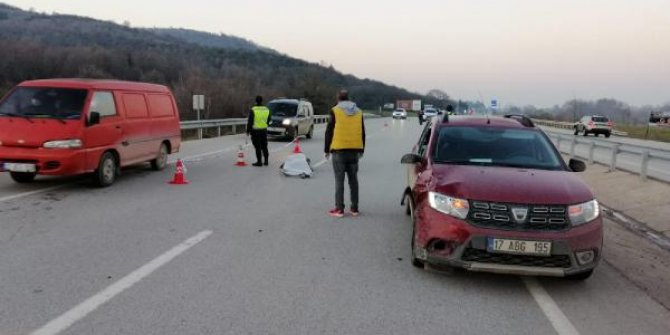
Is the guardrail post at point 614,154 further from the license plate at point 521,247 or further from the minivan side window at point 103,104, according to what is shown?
the minivan side window at point 103,104

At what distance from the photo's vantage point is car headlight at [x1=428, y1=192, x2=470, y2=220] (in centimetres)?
515

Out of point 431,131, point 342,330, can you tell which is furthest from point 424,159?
point 342,330

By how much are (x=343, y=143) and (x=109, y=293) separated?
447 centimetres

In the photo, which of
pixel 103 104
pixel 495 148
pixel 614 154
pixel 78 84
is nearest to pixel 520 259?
pixel 495 148

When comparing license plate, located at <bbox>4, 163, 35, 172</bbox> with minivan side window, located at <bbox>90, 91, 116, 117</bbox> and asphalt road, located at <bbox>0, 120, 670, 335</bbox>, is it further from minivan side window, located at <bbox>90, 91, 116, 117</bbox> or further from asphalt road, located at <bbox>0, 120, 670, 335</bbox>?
minivan side window, located at <bbox>90, 91, 116, 117</bbox>

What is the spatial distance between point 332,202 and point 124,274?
486 centimetres

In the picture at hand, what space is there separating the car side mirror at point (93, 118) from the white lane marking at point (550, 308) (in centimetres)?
802

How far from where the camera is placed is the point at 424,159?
6738 mm

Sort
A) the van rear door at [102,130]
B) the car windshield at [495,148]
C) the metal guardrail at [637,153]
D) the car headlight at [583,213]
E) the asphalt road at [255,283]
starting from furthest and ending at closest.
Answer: the metal guardrail at [637,153]
the van rear door at [102,130]
the car windshield at [495,148]
the car headlight at [583,213]
the asphalt road at [255,283]

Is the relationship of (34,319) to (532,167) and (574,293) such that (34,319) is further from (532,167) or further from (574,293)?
(532,167)

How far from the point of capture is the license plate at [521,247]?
494 cm

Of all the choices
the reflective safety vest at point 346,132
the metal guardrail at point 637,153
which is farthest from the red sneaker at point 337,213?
the metal guardrail at point 637,153

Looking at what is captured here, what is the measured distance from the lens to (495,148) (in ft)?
21.9

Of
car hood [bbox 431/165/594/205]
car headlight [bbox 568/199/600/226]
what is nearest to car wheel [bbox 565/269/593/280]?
car headlight [bbox 568/199/600/226]
